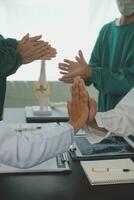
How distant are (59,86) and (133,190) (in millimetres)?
2098

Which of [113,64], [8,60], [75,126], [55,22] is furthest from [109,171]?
[55,22]

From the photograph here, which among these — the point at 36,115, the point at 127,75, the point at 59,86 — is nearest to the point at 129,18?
the point at 127,75

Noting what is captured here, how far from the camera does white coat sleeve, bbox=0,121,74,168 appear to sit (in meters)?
1.02

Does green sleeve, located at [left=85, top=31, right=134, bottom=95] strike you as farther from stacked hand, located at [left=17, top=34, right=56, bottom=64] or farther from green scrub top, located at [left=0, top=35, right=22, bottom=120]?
green scrub top, located at [left=0, top=35, right=22, bottom=120]

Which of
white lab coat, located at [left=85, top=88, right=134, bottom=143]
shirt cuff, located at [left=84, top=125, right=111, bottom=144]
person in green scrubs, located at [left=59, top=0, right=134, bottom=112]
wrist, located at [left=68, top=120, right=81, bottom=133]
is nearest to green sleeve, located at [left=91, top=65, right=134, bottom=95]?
person in green scrubs, located at [left=59, top=0, right=134, bottom=112]

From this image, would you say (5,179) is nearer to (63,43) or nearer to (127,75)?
(127,75)

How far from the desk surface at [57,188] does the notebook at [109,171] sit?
2cm

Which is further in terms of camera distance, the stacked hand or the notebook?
the stacked hand

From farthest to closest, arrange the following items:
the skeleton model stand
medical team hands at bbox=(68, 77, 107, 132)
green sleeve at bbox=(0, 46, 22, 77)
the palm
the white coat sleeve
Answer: the skeleton model stand < the palm < green sleeve at bbox=(0, 46, 22, 77) < medical team hands at bbox=(68, 77, 107, 132) < the white coat sleeve

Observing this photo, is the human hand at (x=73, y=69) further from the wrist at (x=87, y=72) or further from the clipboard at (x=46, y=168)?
the clipboard at (x=46, y=168)

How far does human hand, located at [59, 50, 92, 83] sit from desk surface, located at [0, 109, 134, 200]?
775 millimetres

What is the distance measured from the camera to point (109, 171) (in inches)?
47.3

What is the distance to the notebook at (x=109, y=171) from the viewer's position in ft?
3.73

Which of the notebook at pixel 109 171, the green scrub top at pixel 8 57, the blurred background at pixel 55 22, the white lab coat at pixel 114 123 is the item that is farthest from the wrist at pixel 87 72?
the blurred background at pixel 55 22
